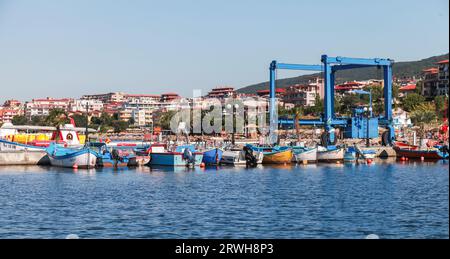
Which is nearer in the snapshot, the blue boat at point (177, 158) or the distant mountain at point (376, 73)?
the blue boat at point (177, 158)

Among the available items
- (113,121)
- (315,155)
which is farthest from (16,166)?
(113,121)

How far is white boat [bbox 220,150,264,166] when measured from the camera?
38375 mm

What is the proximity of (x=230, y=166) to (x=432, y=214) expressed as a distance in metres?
21.6

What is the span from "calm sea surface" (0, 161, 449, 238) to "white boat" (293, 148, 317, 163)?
9011 mm

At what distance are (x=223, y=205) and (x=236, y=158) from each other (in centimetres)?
1981

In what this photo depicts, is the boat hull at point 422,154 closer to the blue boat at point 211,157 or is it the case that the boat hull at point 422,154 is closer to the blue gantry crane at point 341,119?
the blue gantry crane at point 341,119

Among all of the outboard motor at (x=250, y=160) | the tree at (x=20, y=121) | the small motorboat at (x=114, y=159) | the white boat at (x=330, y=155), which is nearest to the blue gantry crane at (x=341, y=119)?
the white boat at (x=330, y=155)

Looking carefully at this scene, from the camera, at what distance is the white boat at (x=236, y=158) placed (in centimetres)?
3838

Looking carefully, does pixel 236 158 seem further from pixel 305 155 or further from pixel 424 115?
pixel 424 115

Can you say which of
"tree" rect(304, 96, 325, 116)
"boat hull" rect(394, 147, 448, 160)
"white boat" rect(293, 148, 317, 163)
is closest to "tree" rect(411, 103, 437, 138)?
"tree" rect(304, 96, 325, 116)

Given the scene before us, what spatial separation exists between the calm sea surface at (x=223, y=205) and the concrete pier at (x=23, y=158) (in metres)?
7.32

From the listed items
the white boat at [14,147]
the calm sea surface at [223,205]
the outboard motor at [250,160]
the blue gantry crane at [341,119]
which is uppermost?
the blue gantry crane at [341,119]

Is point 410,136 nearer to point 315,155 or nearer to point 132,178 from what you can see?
point 315,155

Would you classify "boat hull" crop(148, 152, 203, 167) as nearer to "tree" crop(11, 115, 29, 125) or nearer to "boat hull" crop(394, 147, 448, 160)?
"boat hull" crop(394, 147, 448, 160)
